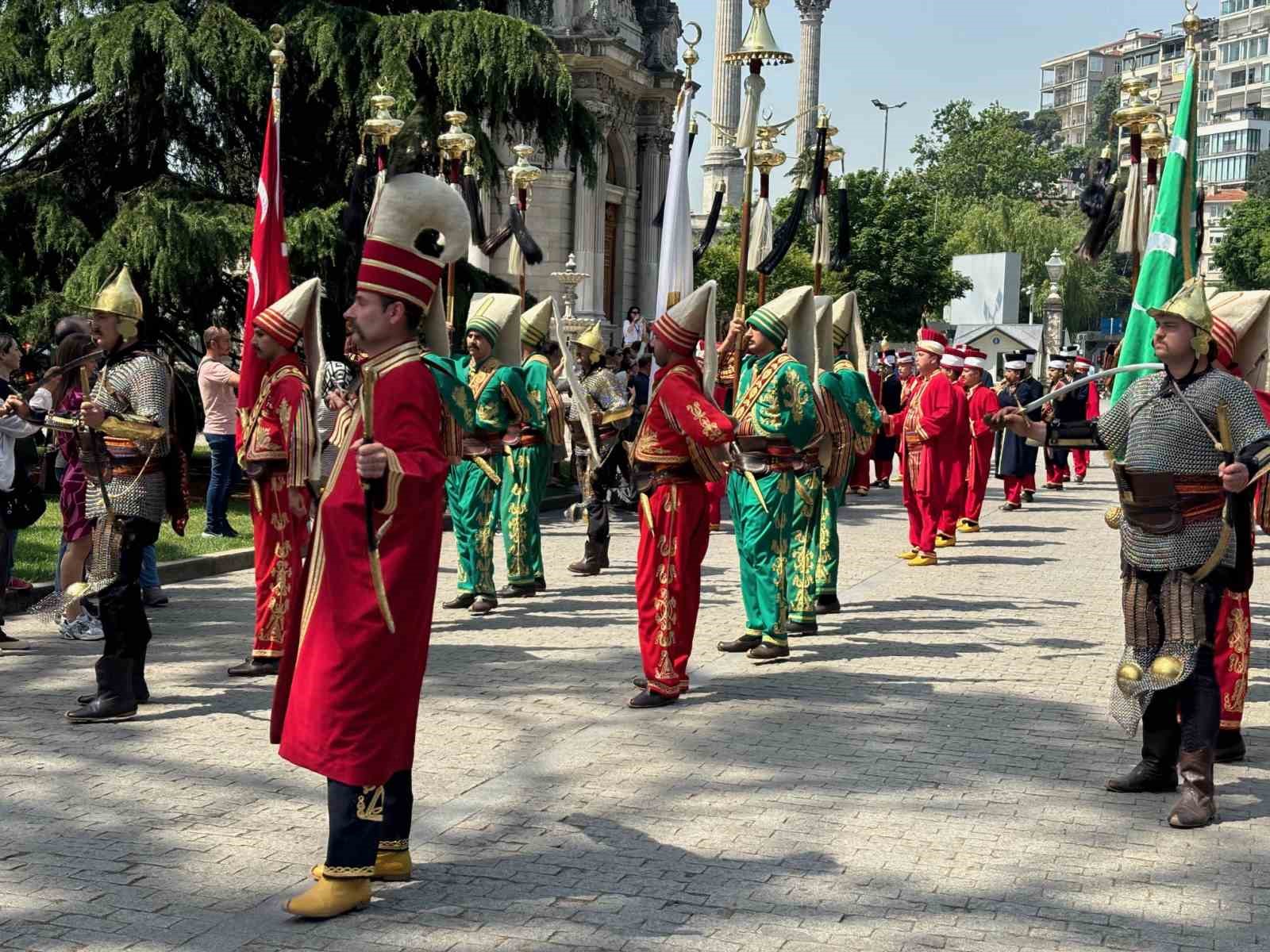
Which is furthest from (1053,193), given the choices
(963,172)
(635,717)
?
(635,717)

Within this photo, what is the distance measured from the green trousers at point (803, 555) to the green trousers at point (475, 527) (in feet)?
6.79

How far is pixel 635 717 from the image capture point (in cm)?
784

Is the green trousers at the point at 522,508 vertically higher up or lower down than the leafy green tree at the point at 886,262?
lower down

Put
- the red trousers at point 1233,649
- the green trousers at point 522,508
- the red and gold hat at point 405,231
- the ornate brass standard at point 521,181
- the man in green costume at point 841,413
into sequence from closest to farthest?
1. the red and gold hat at point 405,231
2. the red trousers at point 1233,649
3. the man in green costume at point 841,413
4. the green trousers at point 522,508
5. the ornate brass standard at point 521,181

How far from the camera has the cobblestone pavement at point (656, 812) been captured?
4.90 metres

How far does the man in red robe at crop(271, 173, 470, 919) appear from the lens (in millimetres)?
4859

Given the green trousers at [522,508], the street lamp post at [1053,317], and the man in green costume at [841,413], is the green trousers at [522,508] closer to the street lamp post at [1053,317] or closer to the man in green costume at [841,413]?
the man in green costume at [841,413]

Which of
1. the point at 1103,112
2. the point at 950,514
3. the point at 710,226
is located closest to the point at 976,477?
the point at 950,514

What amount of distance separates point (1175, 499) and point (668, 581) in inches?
106

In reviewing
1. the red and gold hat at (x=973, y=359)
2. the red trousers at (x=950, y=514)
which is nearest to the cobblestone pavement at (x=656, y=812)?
the red trousers at (x=950, y=514)

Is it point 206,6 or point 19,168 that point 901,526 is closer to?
point 206,6

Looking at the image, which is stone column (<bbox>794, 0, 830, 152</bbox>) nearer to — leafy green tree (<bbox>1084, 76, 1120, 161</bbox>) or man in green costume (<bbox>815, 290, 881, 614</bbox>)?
leafy green tree (<bbox>1084, 76, 1120, 161</bbox>)

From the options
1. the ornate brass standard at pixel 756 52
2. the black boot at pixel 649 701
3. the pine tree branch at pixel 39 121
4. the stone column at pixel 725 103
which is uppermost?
the stone column at pixel 725 103

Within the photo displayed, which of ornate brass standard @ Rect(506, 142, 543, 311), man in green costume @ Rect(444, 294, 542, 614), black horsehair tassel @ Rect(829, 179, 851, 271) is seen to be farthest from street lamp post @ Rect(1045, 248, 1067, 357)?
man in green costume @ Rect(444, 294, 542, 614)
